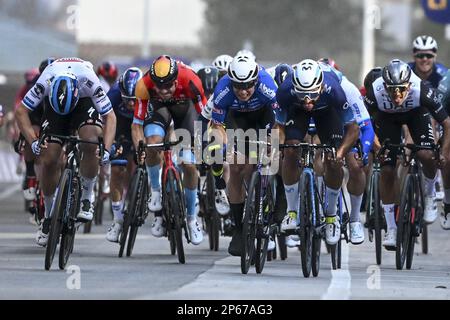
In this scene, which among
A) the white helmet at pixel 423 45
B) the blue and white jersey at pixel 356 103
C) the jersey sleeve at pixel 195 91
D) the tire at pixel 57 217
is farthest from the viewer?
the white helmet at pixel 423 45

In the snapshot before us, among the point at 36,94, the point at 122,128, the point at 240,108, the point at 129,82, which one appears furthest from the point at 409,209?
the point at 122,128

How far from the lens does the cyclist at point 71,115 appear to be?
1588 centimetres

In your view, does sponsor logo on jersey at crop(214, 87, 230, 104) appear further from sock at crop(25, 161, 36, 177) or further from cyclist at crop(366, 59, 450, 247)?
sock at crop(25, 161, 36, 177)

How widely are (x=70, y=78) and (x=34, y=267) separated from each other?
1.64 meters

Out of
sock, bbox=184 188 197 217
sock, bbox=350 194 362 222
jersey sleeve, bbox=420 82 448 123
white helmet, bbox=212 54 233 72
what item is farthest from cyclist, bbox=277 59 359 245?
white helmet, bbox=212 54 233 72

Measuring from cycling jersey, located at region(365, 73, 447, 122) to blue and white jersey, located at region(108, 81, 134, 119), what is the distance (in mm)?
3108

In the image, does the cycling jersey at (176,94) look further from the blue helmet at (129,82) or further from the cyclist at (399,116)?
the blue helmet at (129,82)

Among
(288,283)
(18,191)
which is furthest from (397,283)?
(18,191)

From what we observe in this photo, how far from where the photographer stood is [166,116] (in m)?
17.1

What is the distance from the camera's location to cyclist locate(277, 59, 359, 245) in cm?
1525

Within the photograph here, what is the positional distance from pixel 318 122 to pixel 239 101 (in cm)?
71

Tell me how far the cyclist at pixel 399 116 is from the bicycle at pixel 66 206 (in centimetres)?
276

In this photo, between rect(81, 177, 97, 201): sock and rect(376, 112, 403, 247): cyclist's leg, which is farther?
rect(376, 112, 403, 247): cyclist's leg

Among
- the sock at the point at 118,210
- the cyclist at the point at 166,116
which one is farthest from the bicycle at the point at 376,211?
the sock at the point at 118,210
